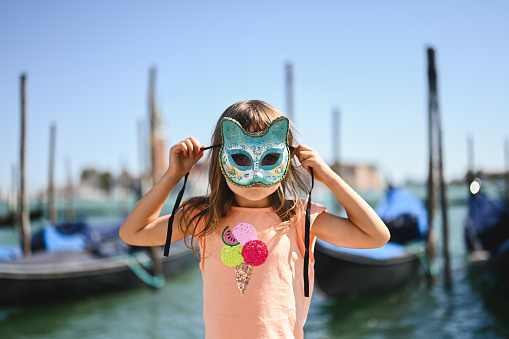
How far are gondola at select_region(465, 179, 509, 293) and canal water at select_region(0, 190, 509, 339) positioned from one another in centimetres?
26

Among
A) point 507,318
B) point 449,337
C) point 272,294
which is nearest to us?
point 272,294

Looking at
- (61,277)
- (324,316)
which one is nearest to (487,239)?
(324,316)

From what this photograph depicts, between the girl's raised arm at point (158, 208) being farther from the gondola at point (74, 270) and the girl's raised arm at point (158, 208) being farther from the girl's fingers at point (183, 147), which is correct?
the gondola at point (74, 270)

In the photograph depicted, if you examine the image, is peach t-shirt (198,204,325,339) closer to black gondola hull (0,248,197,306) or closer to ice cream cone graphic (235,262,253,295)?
ice cream cone graphic (235,262,253,295)

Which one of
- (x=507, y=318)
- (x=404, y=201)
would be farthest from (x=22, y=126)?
(x=507, y=318)

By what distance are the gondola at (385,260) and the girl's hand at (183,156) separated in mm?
5639

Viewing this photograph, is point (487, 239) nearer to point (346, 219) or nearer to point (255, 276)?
point (346, 219)

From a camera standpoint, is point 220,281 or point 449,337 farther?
point 449,337

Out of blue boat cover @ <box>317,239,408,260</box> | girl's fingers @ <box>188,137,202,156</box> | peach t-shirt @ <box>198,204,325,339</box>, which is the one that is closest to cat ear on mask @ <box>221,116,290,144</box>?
girl's fingers @ <box>188,137,202,156</box>

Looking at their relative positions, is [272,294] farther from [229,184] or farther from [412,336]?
[412,336]

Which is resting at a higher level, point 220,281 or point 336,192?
point 336,192

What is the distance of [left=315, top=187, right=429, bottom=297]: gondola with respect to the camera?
22.3ft

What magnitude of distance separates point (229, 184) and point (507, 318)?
21.1 ft

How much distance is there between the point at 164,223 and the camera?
1.40 meters
